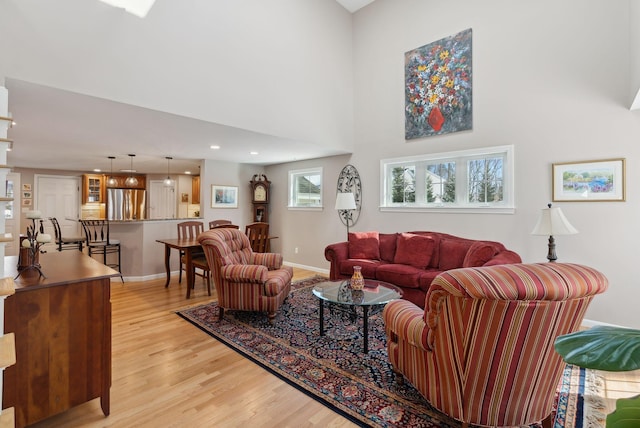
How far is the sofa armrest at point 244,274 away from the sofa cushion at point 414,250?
2.00 meters

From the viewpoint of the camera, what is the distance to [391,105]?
503 cm

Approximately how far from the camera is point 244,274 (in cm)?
323

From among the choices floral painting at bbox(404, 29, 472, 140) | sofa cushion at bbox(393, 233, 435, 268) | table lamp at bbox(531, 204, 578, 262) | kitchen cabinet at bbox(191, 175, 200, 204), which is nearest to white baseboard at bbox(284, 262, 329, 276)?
sofa cushion at bbox(393, 233, 435, 268)

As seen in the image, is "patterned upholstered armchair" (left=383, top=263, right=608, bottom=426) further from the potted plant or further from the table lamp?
the table lamp

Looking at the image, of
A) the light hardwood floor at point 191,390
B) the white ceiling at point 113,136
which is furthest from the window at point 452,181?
the light hardwood floor at point 191,390

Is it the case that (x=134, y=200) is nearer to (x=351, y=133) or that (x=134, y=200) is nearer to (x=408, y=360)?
(x=351, y=133)

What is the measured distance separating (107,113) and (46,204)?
6.61m

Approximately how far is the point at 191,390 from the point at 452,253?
322 cm

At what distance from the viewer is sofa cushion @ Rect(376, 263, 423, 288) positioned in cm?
378

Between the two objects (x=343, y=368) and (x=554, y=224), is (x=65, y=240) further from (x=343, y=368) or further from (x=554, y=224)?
(x=554, y=224)

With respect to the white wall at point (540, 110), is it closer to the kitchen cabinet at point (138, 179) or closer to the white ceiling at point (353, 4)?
the white ceiling at point (353, 4)

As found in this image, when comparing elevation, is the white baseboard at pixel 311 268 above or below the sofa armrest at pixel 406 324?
below

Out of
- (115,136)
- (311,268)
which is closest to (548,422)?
(311,268)

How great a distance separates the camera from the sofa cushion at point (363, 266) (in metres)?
4.13
